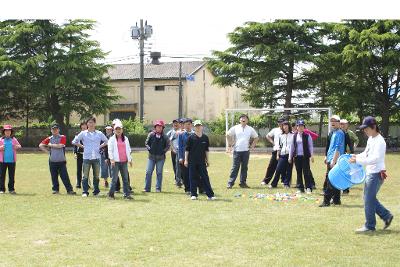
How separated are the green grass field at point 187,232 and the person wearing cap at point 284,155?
1.99 m

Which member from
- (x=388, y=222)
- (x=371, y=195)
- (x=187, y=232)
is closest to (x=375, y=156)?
(x=371, y=195)

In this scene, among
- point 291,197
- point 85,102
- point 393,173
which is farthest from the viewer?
point 85,102

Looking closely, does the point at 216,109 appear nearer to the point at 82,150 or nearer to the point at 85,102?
the point at 85,102

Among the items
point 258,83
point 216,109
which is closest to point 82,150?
point 258,83

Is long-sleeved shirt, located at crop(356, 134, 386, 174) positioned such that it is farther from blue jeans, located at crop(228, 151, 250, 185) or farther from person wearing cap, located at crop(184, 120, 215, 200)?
blue jeans, located at crop(228, 151, 250, 185)

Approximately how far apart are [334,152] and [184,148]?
4022 mm

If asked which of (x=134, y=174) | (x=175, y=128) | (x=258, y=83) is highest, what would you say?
(x=258, y=83)

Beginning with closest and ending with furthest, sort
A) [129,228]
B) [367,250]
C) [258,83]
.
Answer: [367,250] → [129,228] → [258,83]

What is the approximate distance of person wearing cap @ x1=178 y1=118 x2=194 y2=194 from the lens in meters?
13.5

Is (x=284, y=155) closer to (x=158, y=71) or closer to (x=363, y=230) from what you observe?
(x=363, y=230)

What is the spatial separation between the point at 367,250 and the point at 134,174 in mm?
12743

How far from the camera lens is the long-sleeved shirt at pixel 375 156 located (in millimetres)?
8219

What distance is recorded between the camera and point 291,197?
40.2ft

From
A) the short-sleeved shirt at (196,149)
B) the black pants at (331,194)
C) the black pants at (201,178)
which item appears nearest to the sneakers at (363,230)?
the black pants at (331,194)
